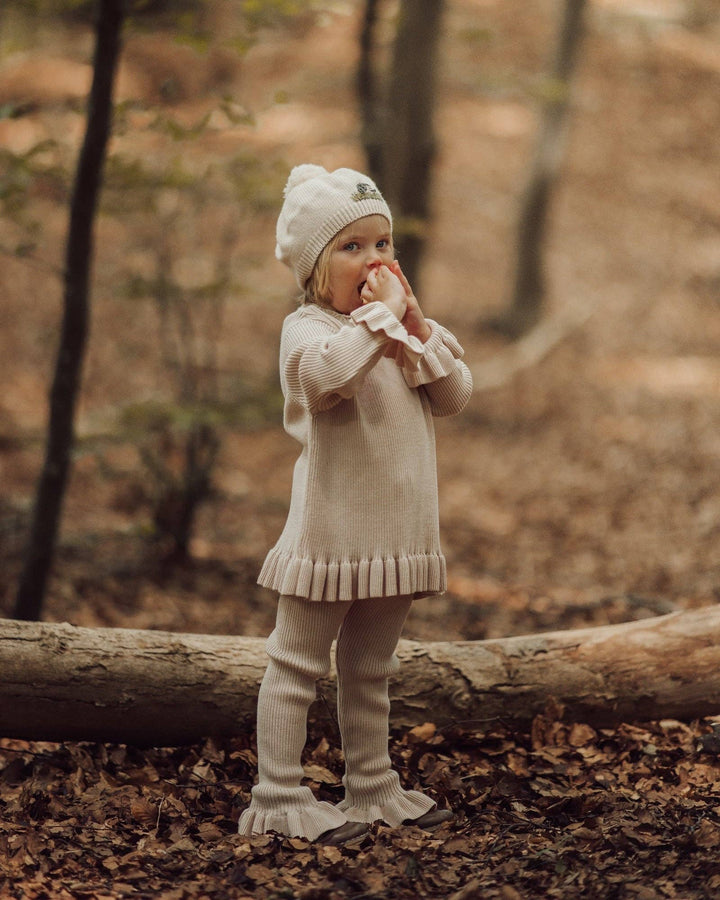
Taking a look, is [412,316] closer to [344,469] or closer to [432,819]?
[344,469]

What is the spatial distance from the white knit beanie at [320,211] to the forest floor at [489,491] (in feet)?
5.97

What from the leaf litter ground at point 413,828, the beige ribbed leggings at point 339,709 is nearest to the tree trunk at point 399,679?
the leaf litter ground at point 413,828

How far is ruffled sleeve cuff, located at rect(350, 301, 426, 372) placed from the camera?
8.91ft

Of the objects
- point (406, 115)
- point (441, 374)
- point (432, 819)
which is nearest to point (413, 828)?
point (432, 819)

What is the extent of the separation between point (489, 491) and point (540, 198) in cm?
537

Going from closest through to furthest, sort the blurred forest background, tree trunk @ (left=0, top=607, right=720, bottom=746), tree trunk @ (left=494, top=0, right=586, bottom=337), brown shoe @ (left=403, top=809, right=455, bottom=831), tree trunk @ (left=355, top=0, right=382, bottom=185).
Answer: brown shoe @ (left=403, top=809, right=455, bottom=831) → tree trunk @ (left=0, top=607, right=720, bottom=746) → the blurred forest background → tree trunk @ (left=355, top=0, right=382, bottom=185) → tree trunk @ (left=494, top=0, right=586, bottom=337)

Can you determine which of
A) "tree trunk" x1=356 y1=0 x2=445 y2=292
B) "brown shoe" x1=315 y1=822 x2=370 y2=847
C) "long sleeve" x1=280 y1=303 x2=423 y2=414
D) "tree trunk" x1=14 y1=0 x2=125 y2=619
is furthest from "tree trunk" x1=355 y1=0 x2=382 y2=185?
"brown shoe" x1=315 y1=822 x2=370 y2=847

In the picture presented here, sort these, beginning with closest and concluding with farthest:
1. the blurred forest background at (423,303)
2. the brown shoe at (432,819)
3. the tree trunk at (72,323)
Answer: the brown shoe at (432,819) → the tree trunk at (72,323) → the blurred forest background at (423,303)

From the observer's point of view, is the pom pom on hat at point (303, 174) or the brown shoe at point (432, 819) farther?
the brown shoe at point (432, 819)

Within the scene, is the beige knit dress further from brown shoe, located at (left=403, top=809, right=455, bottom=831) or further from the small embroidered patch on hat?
brown shoe, located at (left=403, top=809, right=455, bottom=831)

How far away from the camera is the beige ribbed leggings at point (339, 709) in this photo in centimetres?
299

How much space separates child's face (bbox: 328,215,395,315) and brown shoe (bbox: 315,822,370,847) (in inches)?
65.3

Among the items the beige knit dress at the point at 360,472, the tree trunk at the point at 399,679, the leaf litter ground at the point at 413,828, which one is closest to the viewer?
the leaf litter ground at the point at 413,828

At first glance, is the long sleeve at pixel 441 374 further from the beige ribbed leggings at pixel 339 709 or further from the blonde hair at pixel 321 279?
the beige ribbed leggings at pixel 339 709
